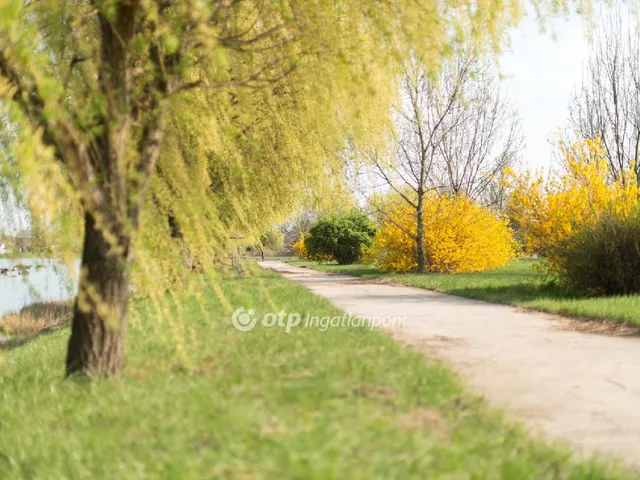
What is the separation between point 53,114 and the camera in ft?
12.0

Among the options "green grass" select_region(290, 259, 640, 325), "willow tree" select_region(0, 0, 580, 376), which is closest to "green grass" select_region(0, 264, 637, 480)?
"willow tree" select_region(0, 0, 580, 376)

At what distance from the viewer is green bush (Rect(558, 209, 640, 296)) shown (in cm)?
1165

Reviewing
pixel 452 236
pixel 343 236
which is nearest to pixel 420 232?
pixel 452 236

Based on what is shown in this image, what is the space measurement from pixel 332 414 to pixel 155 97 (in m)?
2.91

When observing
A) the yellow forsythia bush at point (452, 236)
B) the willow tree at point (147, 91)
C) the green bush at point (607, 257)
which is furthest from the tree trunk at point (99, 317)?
the yellow forsythia bush at point (452, 236)

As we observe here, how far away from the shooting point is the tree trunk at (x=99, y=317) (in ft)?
15.7

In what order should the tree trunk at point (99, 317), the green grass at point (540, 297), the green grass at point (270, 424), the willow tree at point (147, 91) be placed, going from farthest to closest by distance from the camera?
the green grass at point (540, 297) < the tree trunk at point (99, 317) < the willow tree at point (147, 91) < the green grass at point (270, 424)

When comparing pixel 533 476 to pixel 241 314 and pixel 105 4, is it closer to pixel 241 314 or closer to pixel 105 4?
pixel 105 4

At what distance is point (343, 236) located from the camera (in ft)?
122

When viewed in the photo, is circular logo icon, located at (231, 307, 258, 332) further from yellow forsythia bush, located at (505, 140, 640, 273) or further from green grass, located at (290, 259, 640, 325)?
yellow forsythia bush, located at (505, 140, 640, 273)

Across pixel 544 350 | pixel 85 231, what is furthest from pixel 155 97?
pixel 544 350

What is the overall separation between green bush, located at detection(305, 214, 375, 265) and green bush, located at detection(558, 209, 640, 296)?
81.1 feet

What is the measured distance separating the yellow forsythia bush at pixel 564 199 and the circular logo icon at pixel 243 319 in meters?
7.39

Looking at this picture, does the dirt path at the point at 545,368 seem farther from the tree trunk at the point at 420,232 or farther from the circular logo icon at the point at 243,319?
the tree trunk at the point at 420,232
